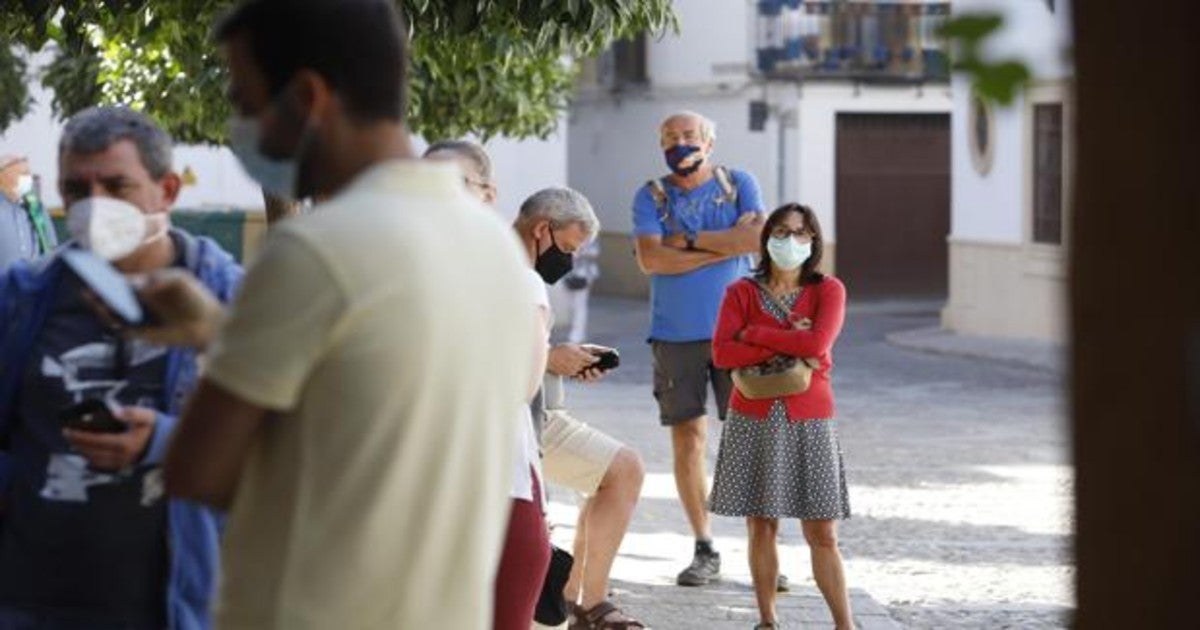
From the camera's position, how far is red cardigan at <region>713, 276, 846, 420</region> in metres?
9.22

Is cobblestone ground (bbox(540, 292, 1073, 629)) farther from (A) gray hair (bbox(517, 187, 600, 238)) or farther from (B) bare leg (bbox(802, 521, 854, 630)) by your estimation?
(A) gray hair (bbox(517, 187, 600, 238))

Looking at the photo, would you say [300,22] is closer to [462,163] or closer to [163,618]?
[163,618]

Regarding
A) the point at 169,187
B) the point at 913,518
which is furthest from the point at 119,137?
the point at 913,518

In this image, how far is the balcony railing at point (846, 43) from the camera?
37.9 meters

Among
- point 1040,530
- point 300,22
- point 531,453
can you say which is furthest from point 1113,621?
point 1040,530

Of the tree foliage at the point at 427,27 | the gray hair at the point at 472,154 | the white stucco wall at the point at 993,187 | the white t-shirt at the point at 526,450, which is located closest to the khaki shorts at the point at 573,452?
the tree foliage at the point at 427,27

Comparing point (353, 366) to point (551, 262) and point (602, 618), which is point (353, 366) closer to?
point (551, 262)

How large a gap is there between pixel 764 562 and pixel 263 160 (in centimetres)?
597

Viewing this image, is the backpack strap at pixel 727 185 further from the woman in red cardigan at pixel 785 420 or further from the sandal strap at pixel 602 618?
the sandal strap at pixel 602 618

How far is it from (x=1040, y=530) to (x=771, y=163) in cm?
2494

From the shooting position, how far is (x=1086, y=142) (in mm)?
2826

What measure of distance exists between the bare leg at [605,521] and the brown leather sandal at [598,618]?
1.2 inches

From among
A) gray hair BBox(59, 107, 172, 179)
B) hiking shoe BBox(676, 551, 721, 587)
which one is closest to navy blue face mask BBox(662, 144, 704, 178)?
hiking shoe BBox(676, 551, 721, 587)

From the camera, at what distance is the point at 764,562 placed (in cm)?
941
